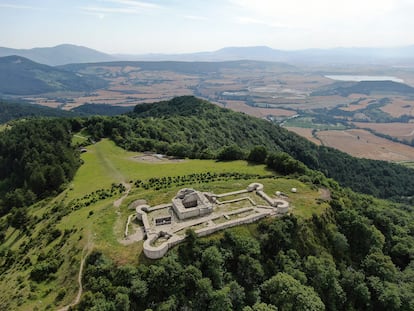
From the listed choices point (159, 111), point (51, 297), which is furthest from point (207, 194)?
point (159, 111)

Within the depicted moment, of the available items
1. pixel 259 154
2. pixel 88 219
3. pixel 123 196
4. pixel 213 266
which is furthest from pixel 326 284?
pixel 259 154

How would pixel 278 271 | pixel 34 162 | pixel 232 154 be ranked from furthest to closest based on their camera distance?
pixel 232 154 → pixel 34 162 → pixel 278 271

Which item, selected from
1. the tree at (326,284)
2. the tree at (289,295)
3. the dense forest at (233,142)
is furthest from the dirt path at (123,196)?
the tree at (326,284)

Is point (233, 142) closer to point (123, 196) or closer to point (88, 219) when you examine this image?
point (123, 196)

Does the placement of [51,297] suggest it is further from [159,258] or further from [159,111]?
[159,111]

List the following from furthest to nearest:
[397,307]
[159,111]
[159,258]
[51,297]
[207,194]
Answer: [159,111] → [207,194] → [397,307] → [159,258] → [51,297]

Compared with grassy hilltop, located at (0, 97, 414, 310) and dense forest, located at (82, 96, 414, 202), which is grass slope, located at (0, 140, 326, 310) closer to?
grassy hilltop, located at (0, 97, 414, 310)

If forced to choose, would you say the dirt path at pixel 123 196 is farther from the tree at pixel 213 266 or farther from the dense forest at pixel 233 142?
the dense forest at pixel 233 142
